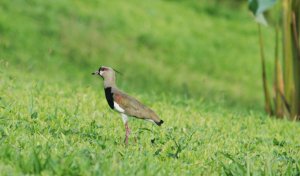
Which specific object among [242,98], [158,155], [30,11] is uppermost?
[30,11]

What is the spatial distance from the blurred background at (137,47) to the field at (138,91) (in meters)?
0.04

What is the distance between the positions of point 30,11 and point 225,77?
207 inches

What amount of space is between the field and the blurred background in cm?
4

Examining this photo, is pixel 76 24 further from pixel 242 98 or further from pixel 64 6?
pixel 242 98

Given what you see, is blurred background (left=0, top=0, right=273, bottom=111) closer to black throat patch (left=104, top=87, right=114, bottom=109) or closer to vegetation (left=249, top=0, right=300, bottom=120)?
vegetation (left=249, top=0, right=300, bottom=120)

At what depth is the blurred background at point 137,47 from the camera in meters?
15.8

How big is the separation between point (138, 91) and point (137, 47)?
5776mm

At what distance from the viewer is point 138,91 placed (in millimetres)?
13086

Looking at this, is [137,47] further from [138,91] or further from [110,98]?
[110,98]

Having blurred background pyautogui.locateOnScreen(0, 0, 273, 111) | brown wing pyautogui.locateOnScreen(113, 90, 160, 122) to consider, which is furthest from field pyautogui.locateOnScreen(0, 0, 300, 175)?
brown wing pyautogui.locateOnScreen(113, 90, 160, 122)

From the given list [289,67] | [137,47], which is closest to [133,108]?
→ [289,67]

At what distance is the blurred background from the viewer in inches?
621

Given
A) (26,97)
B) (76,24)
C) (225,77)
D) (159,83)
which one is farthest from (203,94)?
(26,97)

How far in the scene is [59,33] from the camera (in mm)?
17359
